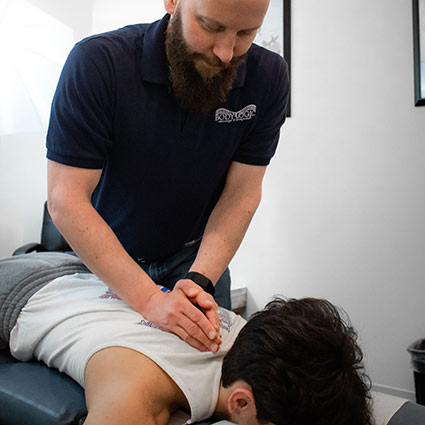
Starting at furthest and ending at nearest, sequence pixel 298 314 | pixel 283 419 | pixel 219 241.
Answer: pixel 219 241 < pixel 298 314 < pixel 283 419

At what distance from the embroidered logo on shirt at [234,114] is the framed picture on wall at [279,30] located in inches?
62.0

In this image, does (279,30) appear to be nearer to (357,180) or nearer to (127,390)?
(357,180)

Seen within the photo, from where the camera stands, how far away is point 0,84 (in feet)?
10.3

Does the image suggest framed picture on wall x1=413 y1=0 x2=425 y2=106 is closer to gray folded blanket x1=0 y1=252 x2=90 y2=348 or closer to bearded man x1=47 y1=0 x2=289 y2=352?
bearded man x1=47 y1=0 x2=289 y2=352

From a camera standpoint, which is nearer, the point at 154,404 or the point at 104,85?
the point at 154,404

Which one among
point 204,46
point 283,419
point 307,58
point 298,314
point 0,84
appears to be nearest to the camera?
point 283,419

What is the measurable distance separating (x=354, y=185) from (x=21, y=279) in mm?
1934

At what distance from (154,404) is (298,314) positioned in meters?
0.34

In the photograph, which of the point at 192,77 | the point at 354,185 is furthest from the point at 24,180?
the point at 192,77

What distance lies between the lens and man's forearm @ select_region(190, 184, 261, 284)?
4.48 ft

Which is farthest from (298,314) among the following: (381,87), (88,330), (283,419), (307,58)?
(307,58)

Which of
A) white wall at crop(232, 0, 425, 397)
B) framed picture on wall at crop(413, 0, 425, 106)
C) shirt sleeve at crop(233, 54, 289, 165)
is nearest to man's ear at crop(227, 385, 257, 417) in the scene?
shirt sleeve at crop(233, 54, 289, 165)

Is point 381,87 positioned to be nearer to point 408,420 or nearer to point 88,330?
point 408,420

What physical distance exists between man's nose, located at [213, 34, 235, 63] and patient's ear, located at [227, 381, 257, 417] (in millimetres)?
734
